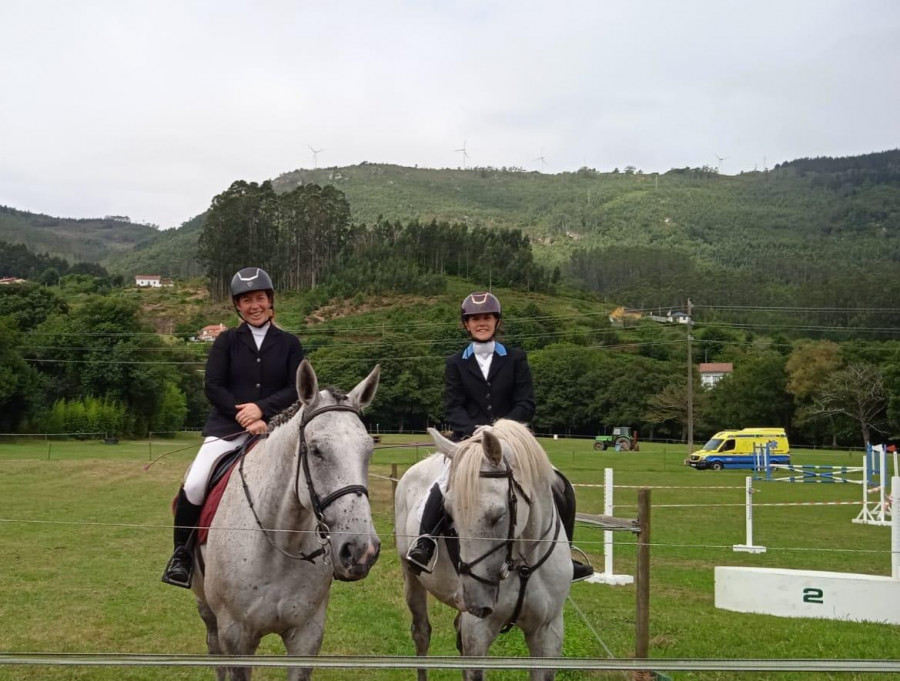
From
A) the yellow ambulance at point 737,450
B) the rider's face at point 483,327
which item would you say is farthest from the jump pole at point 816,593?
the yellow ambulance at point 737,450

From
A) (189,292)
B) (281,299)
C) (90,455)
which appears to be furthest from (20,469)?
(189,292)

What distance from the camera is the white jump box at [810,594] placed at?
33.7 ft

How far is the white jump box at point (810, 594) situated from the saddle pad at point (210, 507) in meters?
8.35

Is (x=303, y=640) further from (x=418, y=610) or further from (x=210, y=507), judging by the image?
(x=418, y=610)

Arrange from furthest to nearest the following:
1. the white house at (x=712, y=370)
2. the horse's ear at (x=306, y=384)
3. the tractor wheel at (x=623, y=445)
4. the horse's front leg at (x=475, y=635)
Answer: the white house at (x=712, y=370) < the tractor wheel at (x=623, y=445) < the horse's front leg at (x=475, y=635) < the horse's ear at (x=306, y=384)

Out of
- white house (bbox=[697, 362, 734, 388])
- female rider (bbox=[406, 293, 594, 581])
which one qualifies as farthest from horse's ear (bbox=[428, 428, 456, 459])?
white house (bbox=[697, 362, 734, 388])

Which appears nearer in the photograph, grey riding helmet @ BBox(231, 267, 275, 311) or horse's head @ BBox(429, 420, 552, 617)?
horse's head @ BBox(429, 420, 552, 617)

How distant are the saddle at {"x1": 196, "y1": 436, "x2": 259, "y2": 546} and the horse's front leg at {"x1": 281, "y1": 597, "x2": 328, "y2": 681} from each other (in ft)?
2.86

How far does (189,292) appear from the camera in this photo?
416 ft

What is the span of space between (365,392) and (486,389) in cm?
201

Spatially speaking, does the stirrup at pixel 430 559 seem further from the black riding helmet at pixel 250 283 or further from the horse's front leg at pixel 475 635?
the black riding helmet at pixel 250 283

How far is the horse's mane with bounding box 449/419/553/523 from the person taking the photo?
15.0 feet

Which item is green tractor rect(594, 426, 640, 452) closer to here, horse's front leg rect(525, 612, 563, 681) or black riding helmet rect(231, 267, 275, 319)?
horse's front leg rect(525, 612, 563, 681)

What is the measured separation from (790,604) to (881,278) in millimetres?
140134
